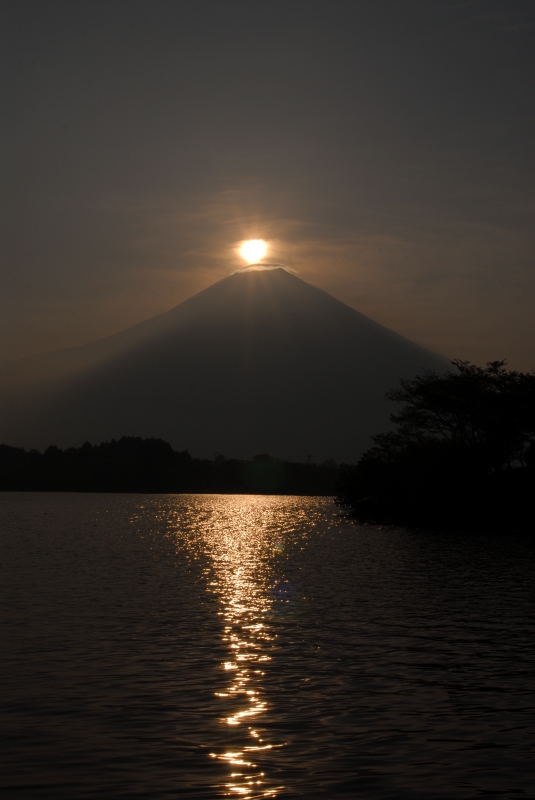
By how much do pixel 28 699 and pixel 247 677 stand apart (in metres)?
4.38

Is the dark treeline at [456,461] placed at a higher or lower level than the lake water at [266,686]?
higher

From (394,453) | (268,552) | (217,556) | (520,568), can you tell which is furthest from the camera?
(394,453)

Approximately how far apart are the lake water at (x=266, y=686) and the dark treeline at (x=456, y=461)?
40.1 metres

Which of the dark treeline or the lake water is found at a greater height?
the dark treeline

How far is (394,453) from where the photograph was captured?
330 ft

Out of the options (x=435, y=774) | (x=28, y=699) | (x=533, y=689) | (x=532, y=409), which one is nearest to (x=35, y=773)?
(x=28, y=699)

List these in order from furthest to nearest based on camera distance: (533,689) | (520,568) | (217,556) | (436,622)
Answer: (217,556)
(520,568)
(436,622)
(533,689)

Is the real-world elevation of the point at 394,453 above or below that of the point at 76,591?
above

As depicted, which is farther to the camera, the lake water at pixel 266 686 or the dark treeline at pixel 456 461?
the dark treeline at pixel 456 461

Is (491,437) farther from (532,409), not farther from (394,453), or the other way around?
(394,453)

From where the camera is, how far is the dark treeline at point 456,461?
76000 millimetres

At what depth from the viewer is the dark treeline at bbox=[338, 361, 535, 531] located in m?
76.0

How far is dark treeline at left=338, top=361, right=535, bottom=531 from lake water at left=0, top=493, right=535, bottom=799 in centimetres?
4011

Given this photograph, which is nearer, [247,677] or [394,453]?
[247,677]
